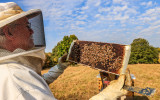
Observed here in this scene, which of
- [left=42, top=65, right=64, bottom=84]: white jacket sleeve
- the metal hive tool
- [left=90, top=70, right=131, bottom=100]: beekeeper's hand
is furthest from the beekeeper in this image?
[left=42, top=65, right=64, bottom=84]: white jacket sleeve

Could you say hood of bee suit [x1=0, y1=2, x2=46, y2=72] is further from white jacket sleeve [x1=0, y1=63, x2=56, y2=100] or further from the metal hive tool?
the metal hive tool

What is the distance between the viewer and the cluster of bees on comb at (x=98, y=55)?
143 inches

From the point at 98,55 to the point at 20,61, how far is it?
9.07 feet

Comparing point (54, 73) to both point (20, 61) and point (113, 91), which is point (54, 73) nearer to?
point (113, 91)

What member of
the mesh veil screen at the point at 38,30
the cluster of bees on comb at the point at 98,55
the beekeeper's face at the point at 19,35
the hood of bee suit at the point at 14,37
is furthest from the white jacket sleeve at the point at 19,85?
the cluster of bees on comb at the point at 98,55

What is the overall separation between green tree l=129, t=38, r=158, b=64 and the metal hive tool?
12.7 metres

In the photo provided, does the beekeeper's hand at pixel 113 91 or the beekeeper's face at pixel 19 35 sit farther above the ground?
the beekeeper's face at pixel 19 35

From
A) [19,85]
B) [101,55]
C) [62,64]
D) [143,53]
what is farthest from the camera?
[143,53]

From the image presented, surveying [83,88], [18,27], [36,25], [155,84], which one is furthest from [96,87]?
[18,27]

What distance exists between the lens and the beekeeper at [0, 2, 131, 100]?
1.12 metres

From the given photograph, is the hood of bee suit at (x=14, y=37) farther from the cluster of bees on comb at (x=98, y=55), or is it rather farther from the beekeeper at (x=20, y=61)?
the cluster of bees on comb at (x=98, y=55)

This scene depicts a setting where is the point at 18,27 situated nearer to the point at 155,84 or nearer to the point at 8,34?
the point at 8,34

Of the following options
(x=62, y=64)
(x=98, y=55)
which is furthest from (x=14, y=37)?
(x=98, y=55)

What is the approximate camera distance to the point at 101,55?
3.91 metres
